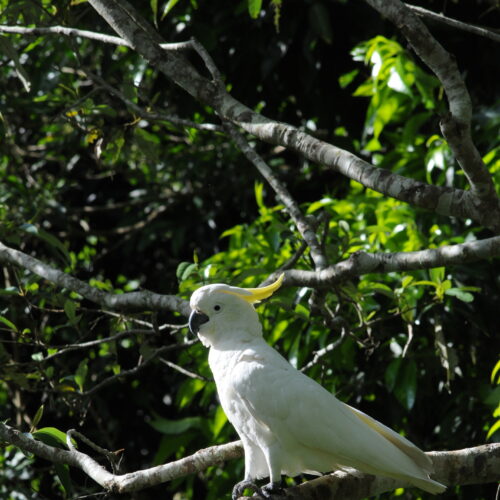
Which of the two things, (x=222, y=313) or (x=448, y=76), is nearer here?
(x=448, y=76)

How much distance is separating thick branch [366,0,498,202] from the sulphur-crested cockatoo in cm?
77

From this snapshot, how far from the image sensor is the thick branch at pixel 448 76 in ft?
6.10

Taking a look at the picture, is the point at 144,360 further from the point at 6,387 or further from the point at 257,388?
the point at 6,387

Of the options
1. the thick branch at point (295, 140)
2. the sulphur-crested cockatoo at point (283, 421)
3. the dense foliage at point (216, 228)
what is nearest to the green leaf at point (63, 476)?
the dense foliage at point (216, 228)

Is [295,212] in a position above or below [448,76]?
below

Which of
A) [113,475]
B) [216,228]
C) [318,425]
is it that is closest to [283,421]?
[318,425]

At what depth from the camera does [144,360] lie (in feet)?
9.83

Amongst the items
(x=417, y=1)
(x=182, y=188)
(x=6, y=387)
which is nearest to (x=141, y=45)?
(x=417, y=1)

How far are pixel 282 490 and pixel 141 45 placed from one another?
1.44 meters

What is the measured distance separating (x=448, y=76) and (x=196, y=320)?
1198 millimetres

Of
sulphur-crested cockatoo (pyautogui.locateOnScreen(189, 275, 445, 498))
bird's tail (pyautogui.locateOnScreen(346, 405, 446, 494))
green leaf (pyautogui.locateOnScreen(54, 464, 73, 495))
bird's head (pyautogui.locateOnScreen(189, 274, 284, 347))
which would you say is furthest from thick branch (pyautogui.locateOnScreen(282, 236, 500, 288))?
green leaf (pyautogui.locateOnScreen(54, 464, 73, 495))

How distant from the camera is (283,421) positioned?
2410mm

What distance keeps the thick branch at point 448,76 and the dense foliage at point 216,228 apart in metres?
0.72

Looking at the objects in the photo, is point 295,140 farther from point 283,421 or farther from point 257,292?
point 283,421
